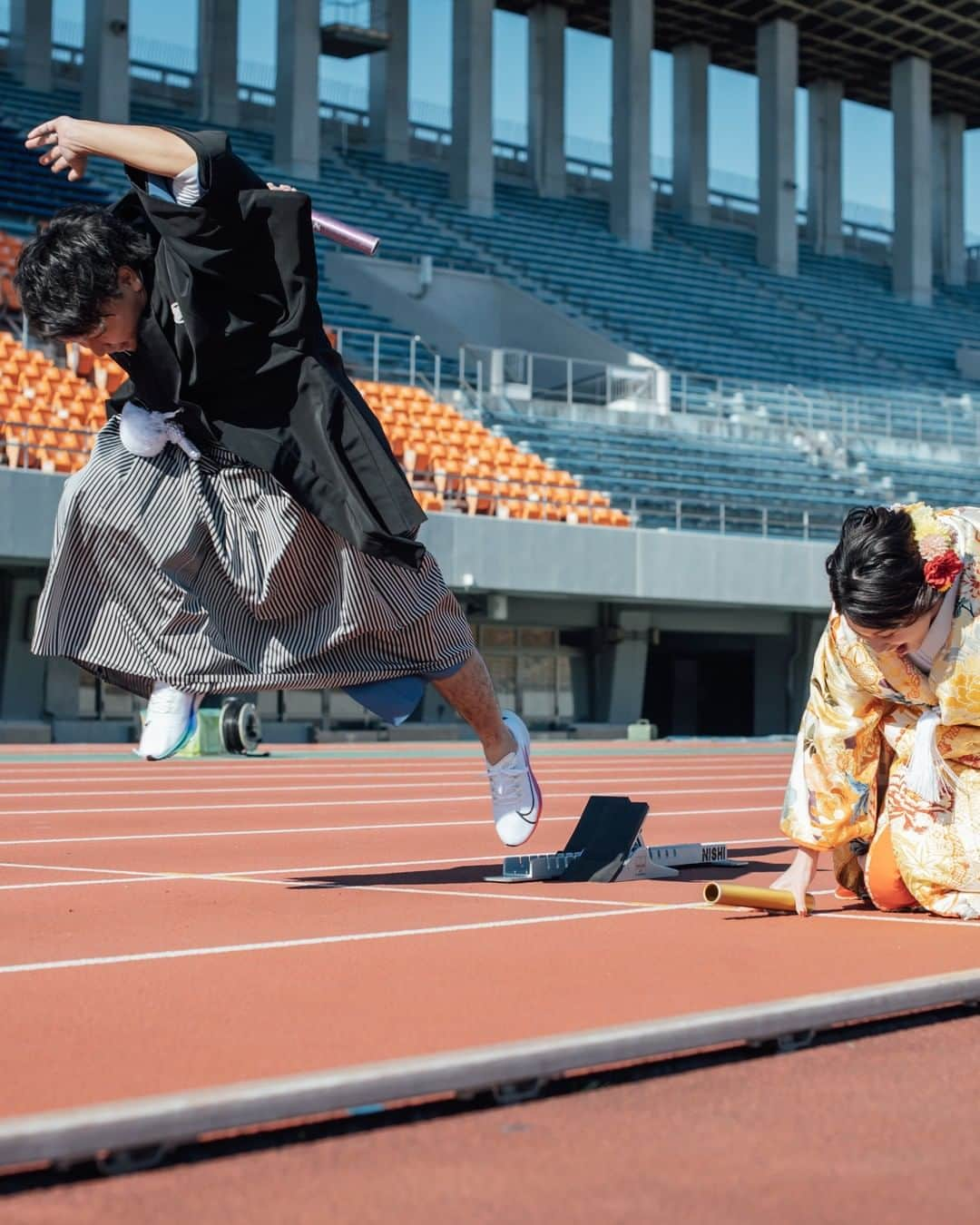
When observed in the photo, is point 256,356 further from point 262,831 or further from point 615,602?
point 615,602

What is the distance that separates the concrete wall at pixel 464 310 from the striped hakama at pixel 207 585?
75.5 ft

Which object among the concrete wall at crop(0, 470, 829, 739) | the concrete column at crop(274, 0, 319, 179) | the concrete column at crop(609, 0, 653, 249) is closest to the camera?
the concrete wall at crop(0, 470, 829, 739)

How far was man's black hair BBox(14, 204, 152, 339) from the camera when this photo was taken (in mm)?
4574

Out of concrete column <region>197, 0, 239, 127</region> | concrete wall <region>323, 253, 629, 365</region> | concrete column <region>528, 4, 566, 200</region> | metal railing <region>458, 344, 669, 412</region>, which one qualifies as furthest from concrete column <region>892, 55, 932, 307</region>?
concrete column <region>197, 0, 239, 127</region>

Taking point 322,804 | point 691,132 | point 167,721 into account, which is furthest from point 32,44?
point 167,721

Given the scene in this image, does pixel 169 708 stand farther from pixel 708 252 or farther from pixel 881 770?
pixel 708 252

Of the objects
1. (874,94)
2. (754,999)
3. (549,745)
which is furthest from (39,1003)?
(874,94)

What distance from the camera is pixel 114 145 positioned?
179 inches

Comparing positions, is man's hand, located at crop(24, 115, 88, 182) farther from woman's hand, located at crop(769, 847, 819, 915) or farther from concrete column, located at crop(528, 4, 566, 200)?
concrete column, located at crop(528, 4, 566, 200)

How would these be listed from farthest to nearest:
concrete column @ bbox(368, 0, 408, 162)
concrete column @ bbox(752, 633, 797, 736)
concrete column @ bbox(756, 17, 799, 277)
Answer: concrete column @ bbox(756, 17, 799, 277), concrete column @ bbox(368, 0, 408, 162), concrete column @ bbox(752, 633, 797, 736)

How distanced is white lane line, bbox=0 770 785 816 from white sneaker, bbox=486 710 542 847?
5.19 m

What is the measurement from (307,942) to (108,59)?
27060mm

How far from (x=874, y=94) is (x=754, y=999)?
41042mm

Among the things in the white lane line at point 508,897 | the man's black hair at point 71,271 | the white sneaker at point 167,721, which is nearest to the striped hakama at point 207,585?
the white sneaker at point 167,721
